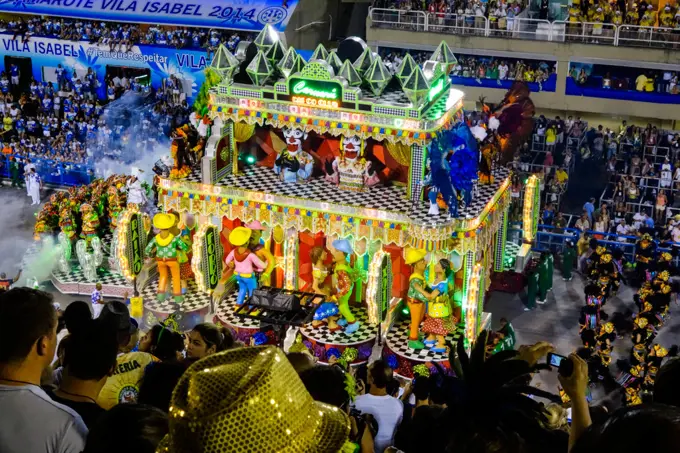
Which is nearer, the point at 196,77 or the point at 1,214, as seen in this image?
the point at 1,214

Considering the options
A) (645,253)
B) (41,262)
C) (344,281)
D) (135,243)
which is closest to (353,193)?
(344,281)

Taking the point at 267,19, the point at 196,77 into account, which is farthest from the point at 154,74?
the point at 267,19

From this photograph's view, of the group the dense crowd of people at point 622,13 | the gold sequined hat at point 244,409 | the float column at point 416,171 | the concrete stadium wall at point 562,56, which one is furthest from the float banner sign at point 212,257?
the dense crowd of people at point 622,13

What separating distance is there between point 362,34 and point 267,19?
3683mm

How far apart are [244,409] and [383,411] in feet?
20.4

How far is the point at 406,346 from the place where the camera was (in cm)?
1581

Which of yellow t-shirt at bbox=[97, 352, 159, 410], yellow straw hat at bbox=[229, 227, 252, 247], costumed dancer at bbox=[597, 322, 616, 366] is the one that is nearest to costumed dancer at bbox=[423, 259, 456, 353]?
costumed dancer at bbox=[597, 322, 616, 366]

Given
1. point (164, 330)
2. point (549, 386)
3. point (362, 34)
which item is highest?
point (362, 34)

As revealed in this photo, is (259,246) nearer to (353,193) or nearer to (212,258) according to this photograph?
(212,258)

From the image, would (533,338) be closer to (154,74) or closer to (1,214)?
(1,214)

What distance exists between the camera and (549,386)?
51.0ft

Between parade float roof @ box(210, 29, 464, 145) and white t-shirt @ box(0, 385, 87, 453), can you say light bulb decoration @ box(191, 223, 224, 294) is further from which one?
white t-shirt @ box(0, 385, 87, 453)

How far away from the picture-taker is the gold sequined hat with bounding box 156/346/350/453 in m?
3.37

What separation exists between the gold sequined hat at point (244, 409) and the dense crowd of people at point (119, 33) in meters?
26.4
